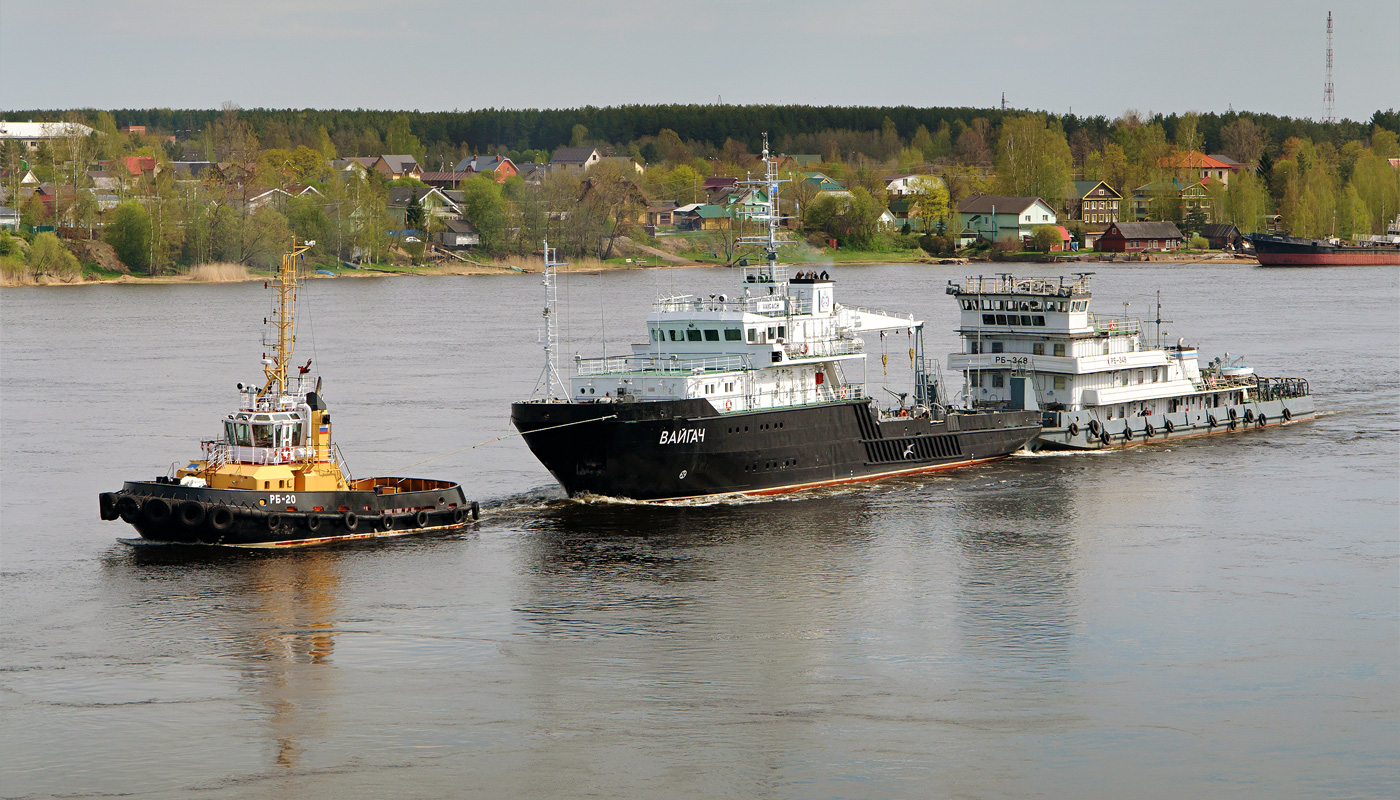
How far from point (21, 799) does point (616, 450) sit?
816 inches

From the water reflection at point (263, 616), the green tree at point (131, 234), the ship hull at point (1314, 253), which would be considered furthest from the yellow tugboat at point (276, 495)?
the ship hull at point (1314, 253)

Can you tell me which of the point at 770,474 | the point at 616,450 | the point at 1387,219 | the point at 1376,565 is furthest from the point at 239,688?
the point at 1387,219

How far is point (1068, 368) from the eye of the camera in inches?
2077

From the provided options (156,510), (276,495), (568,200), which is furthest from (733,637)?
(568,200)

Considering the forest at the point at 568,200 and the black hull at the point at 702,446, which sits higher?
the forest at the point at 568,200

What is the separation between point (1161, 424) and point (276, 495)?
106 ft

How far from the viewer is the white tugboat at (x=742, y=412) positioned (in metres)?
41.1

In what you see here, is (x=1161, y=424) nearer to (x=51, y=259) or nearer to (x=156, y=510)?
(x=156, y=510)

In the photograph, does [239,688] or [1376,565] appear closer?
[239,688]

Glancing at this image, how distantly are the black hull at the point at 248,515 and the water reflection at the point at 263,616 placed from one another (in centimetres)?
65

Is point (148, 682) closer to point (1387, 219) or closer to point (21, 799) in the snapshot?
point (21, 799)

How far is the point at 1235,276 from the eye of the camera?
138 m

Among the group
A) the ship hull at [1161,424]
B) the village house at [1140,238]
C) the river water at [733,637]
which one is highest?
the village house at [1140,238]

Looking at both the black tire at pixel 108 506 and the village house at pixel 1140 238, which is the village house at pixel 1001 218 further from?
the black tire at pixel 108 506
